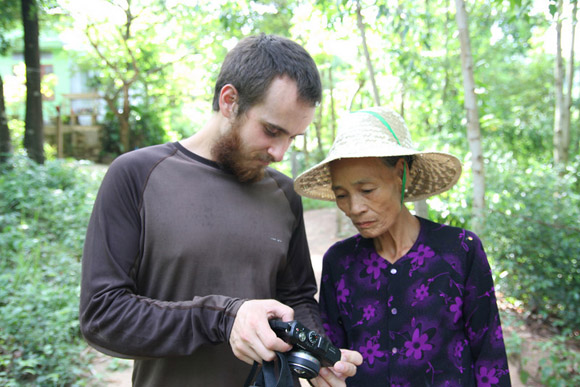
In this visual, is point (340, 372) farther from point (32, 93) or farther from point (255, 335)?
point (32, 93)

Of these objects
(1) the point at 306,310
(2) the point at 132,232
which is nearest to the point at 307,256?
(1) the point at 306,310

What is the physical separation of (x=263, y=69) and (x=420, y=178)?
96cm

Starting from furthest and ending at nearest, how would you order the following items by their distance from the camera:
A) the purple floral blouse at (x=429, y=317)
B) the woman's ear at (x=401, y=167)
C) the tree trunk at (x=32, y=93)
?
the tree trunk at (x=32, y=93)
the woman's ear at (x=401, y=167)
the purple floral blouse at (x=429, y=317)

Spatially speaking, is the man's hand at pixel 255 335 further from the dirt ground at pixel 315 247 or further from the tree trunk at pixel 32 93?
the tree trunk at pixel 32 93

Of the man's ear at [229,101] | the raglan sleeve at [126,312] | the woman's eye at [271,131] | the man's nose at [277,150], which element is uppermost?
the man's ear at [229,101]

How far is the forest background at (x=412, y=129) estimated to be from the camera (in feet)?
14.5

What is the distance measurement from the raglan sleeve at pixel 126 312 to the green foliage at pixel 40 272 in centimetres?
269

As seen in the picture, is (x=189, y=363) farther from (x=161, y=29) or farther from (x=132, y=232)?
(x=161, y=29)

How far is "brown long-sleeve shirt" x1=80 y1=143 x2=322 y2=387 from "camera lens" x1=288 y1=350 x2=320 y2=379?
8.2 inches

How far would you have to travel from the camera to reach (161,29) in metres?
13.3

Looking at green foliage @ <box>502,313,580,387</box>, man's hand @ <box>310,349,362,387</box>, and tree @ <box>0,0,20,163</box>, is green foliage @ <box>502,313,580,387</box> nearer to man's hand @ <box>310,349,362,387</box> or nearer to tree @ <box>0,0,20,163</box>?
man's hand @ <box>310,349,362,387</box>

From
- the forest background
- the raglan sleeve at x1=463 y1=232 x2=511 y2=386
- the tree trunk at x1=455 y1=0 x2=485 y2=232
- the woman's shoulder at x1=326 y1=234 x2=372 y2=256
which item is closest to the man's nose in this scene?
the woman's shoulder at x1=326 y1=234 x2=372 y2=256

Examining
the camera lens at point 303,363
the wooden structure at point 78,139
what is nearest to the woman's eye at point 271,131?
the camera lens at point 303,363

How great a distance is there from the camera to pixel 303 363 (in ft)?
4.81
